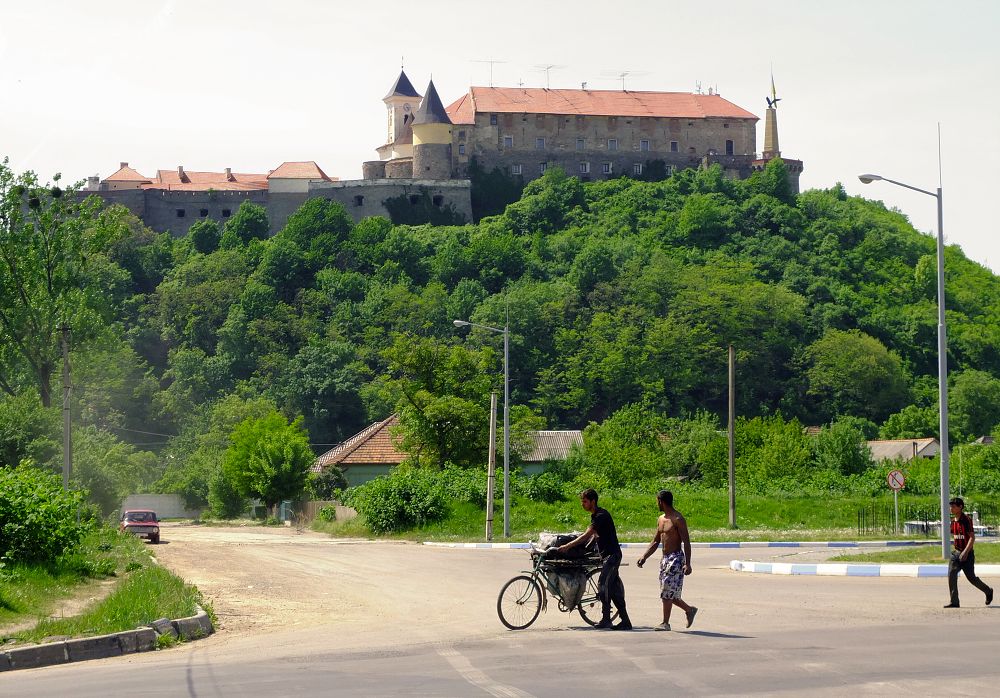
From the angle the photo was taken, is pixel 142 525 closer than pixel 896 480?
No

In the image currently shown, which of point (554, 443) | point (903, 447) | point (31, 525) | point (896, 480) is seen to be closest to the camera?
point (31, 525)

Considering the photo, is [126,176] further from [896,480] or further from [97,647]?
[97,647]

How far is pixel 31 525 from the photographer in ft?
67.0

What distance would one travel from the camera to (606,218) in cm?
12488

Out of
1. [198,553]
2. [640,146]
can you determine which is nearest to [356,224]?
[640,146]

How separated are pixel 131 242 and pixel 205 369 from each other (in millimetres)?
18769

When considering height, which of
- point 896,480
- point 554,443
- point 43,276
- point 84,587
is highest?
point 43,276

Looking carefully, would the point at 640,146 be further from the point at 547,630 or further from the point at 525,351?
the point at 547,630

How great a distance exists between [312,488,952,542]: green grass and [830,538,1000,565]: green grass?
11199mm

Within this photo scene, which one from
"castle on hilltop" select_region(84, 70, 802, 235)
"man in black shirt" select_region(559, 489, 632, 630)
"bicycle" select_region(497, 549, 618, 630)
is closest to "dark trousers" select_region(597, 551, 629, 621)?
"man in black shirt" select_region(559, 489, 632, 630)

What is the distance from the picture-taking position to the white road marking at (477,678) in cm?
999

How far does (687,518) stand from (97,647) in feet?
106

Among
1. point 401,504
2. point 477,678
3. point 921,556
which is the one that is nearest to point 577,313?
point 401,504

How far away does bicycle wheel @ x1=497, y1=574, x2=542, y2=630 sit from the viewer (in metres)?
14.2
